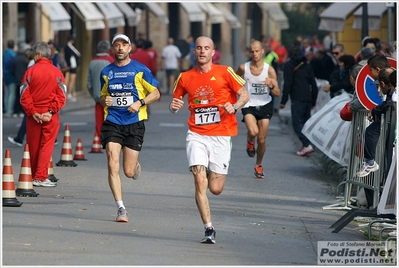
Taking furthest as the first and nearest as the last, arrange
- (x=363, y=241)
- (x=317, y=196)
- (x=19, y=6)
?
(x=19, y=6)
(x=317, y=196)
(x=363, y=241)

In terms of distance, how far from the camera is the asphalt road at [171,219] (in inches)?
308

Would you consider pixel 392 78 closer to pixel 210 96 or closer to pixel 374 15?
pixel 210 96

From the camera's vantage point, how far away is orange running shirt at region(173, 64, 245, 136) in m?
8.90

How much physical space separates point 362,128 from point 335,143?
2671 millimetres

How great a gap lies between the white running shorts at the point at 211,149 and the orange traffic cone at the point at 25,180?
10.3 feet

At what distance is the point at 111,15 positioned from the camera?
34.2m

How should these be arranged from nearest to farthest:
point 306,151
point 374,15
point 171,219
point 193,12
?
1. point 171,219
2. point 306,151
3. point 374,15
4. point 193,12

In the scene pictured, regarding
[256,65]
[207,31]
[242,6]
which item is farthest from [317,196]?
[242,6]

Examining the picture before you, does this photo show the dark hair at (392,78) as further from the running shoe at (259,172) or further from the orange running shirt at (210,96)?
the running shoe at (259,172)

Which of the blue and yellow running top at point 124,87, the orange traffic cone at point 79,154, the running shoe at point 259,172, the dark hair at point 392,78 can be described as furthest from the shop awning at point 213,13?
the dark hair at point 392,78

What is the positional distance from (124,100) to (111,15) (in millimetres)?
24562

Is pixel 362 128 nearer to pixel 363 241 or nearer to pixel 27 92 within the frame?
pixel 363 241

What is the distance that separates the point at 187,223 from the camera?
9.62 metres

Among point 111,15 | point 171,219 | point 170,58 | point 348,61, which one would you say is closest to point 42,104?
point 171,219
